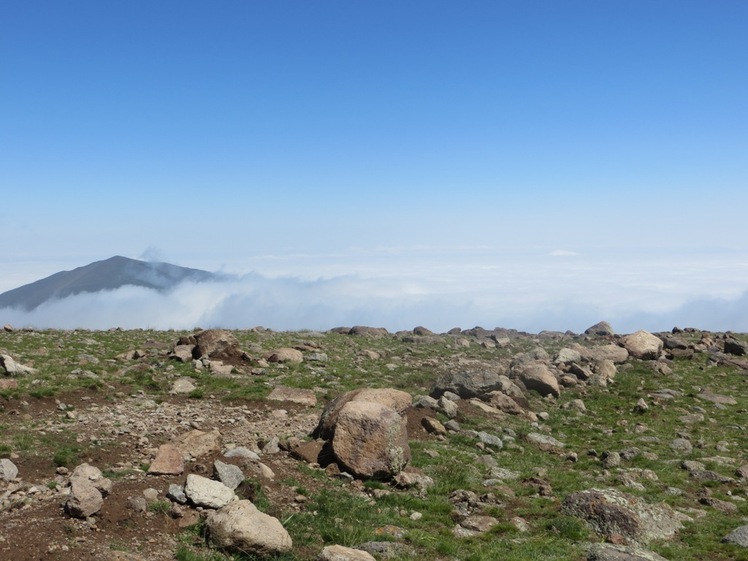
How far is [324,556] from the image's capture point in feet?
43.7

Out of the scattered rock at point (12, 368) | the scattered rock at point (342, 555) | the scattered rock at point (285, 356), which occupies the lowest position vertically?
the scattered rock at point (342, 555)

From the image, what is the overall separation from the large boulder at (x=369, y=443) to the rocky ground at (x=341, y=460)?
68mm

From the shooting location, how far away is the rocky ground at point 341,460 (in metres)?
14.7

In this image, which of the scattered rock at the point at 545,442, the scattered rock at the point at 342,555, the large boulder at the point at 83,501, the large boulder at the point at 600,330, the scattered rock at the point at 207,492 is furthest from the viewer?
the large boulder at the point at 600,330

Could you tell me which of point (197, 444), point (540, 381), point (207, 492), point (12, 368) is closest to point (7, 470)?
point (197, 444)

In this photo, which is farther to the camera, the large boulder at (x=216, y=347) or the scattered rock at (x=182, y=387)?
the large boulder at (x=216, y=347)

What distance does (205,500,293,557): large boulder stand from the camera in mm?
13938

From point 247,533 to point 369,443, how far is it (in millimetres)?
6352

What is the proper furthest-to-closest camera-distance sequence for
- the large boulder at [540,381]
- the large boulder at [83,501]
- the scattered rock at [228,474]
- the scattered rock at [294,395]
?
the large boulder at [540,381] < the scattered rock at [294,395] < the scattered rock at [228,474] < the large boulder at [83,501]

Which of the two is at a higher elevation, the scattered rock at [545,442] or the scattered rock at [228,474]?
the scattered rock at [228,474]

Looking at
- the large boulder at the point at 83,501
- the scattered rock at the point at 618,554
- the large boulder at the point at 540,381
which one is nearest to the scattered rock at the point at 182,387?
the large boulder at the point at 83,501

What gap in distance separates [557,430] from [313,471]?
53.3 feet

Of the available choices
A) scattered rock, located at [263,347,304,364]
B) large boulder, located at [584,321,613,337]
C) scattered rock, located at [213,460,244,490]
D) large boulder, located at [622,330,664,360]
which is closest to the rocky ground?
scattered rock, located at [213,460,244,490]

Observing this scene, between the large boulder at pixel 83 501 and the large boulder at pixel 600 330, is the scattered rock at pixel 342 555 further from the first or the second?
the large boulder at pixel 600 330
